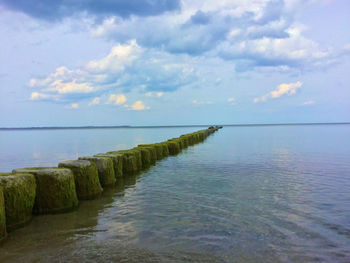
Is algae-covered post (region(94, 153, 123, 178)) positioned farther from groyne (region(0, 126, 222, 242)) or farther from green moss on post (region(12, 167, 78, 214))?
green moss on post (region(12, 167, 78, 214))

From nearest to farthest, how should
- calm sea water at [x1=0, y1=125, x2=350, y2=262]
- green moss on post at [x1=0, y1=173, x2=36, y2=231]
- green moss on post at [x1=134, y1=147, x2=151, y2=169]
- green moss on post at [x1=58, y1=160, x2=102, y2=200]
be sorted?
calm sea water at [x1=0, y1=125, x2=350, y2=262] < green moss on post at [x1=0, y1=173, x2=36, y2=231] < green moss on post at [x1=58, y1=160, x2=102, y2=200] < green moss on post at [x1=134, y1=147, x2=151, y2=169]

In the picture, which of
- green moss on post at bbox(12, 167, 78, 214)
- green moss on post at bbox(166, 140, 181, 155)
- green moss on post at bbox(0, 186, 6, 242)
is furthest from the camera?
green moss on post at bbox(166, 140, 181, 155)

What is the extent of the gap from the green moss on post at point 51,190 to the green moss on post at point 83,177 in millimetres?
997

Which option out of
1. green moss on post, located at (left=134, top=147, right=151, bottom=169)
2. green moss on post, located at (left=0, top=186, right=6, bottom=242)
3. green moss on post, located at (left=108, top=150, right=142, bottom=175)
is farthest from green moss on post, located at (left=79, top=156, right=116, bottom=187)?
green moss on post, located at (left=134, top=147, right=151, bottom=169)

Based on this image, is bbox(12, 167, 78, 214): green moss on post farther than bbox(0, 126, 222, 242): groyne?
Yes

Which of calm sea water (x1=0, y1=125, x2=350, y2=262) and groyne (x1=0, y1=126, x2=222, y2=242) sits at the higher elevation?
groyne (x1=0, y1=126, x2=222, y2=242)

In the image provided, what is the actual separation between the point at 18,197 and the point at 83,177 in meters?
2.40

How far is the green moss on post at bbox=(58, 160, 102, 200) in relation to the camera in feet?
26.8

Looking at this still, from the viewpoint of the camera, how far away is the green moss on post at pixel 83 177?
817 centimetres

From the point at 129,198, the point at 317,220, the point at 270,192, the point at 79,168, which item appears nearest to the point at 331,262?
the point at 317,220

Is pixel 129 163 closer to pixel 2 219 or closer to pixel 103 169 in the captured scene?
pixel 103 169

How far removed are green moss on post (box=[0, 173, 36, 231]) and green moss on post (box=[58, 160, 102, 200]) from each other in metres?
1.76

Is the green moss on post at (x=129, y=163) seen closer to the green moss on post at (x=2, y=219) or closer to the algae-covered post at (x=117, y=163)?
the algae-covered post at (x=117, y=163)

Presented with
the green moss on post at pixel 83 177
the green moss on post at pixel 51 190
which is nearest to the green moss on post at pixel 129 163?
the green moss on post at pixel 83 177
